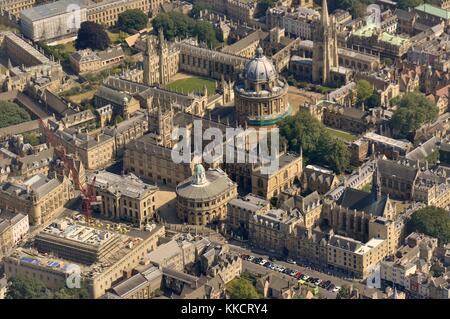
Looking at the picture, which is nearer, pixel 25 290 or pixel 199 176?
pixel 25 290

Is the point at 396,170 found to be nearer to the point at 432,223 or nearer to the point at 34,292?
the point at 432,223

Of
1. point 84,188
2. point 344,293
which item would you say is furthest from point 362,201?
point 84,188

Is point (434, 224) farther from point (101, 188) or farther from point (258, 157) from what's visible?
point (101, 188)

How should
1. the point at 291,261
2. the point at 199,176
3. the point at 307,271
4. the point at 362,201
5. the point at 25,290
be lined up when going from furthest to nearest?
the point at 199,176, the point at 362,201, the point at 291,261, the point at 307,271, the point at 25,290

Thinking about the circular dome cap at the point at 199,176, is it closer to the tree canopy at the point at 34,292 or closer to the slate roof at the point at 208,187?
the slate roof at the point at 208,187

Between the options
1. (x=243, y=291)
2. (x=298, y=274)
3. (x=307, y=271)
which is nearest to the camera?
(x=243, y=291)

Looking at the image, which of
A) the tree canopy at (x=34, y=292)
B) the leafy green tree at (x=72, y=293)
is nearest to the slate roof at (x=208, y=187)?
the leafy green tree at (x=72, y=293)

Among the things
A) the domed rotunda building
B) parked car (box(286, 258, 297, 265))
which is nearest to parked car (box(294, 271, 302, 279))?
parked car (box(286, 258, 297, 265))
